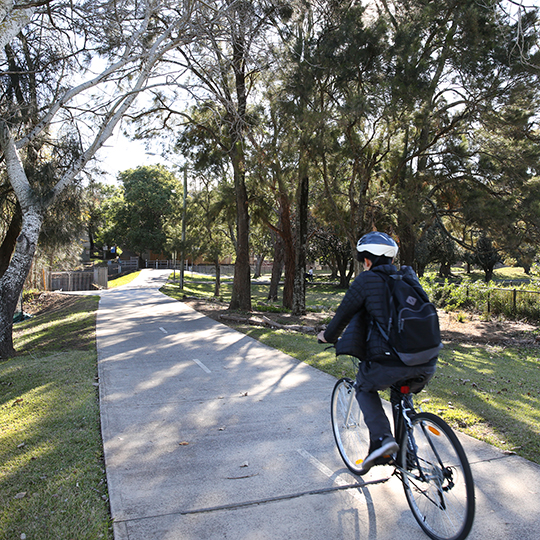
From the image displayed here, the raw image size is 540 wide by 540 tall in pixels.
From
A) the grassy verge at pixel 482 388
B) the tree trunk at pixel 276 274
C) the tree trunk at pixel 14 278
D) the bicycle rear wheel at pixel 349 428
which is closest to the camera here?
the bicycle rear wheel at pixel 349 428

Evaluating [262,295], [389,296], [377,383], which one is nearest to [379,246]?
[389,296]

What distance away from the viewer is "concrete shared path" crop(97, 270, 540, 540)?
3.43 meters

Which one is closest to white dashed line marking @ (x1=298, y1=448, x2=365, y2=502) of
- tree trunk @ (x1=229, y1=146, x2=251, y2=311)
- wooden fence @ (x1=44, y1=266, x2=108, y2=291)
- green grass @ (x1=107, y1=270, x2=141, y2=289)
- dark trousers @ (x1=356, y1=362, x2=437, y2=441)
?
dark trousers @ (x1=356, y1=362, x2=437, y2=441)

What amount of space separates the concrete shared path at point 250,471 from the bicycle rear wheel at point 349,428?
16 centimetres

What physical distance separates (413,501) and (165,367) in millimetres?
5925

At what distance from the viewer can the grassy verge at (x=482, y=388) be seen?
5.19 m

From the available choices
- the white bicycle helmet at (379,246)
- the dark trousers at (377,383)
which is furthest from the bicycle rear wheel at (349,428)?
the white bicycle helmet at (379,246)

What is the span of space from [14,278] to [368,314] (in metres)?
9.21

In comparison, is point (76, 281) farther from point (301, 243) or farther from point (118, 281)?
point (301, 243)

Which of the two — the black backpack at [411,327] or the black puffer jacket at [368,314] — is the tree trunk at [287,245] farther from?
the black backpack at [411,327]

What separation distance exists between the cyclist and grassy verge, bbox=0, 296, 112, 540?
2.05 metres

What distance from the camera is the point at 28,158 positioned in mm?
13242

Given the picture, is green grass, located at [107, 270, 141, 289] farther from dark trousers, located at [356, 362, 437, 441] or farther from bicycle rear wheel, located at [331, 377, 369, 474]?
dark trousers, located at [356, 362, 437, 441]

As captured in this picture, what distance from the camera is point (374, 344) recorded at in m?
3.43
